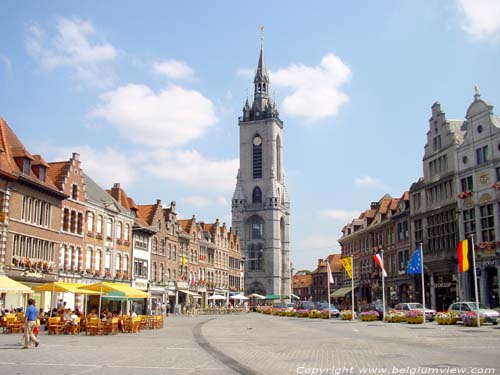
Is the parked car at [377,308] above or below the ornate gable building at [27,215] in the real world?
below

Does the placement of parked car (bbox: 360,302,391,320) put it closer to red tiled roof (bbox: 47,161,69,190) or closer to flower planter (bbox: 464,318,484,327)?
flower planter (bbox: 464,318,484,327)

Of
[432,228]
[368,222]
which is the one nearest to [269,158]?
[368,222]

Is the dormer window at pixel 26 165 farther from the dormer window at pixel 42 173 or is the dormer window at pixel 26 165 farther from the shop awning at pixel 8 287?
the shop awning at pixel 8 287

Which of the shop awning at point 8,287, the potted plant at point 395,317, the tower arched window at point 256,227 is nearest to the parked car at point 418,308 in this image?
the potted plant at point 395,317

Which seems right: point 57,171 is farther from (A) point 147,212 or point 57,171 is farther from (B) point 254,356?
(B) point 254,356

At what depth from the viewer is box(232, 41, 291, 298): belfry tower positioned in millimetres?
133250

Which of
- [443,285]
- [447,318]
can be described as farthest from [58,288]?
[443,285]

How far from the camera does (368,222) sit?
249 feet

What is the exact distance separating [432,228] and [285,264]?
8263 cm

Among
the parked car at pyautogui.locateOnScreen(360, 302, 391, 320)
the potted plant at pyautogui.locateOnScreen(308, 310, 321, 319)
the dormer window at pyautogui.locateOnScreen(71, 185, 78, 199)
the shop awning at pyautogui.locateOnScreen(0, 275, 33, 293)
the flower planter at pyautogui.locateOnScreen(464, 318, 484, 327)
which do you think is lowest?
the flower planter at pyautogui.locateOnScreen(464, 318, 484, 327)

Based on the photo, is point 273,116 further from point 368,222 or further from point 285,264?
point 368,222

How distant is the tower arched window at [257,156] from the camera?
13888 centimetres

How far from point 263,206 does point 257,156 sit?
42.1 feet

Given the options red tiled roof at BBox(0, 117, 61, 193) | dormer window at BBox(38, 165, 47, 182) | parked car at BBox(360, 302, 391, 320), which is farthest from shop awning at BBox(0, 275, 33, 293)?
parked car at BBox(360, 302, 391, 320)
